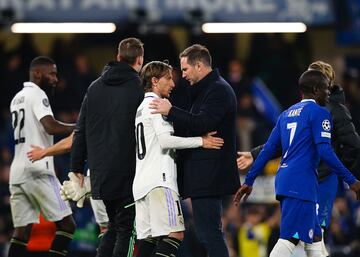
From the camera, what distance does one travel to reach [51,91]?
13.5 metres

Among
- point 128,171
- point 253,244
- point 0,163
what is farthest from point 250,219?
point 128,171

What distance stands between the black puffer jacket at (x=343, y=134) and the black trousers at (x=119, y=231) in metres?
1.52

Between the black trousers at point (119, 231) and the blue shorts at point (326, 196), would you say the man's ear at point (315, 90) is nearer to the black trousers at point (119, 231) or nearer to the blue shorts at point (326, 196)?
the blue shorts at point (326, 196)

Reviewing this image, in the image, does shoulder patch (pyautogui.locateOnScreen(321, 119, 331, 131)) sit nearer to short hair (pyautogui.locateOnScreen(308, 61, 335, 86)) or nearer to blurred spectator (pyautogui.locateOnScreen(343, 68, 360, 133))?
short hair (pyautogui.locateOnScreen(308, 61, 335, 86))

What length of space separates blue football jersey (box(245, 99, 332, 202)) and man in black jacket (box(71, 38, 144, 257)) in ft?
4.80

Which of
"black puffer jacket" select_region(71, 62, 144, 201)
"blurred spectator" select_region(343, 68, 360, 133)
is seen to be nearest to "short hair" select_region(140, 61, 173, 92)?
"black puffer jacket" select_region(71, 62, 144, 201)

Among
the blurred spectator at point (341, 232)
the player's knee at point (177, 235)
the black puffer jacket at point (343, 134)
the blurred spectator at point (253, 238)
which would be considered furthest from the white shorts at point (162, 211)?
the blurred spectator at point (341, 232)

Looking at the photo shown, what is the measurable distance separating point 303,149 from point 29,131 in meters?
3.17

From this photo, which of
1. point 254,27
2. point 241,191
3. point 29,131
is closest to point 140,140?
point 241,191

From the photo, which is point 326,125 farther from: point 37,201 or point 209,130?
point 37,201

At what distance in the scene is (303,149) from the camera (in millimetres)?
11070

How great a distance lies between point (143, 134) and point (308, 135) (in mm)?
1506

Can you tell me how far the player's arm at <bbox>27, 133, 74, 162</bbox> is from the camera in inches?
488

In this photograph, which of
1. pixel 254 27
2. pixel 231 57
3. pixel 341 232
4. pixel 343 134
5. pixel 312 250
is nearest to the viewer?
pixel 312 250
